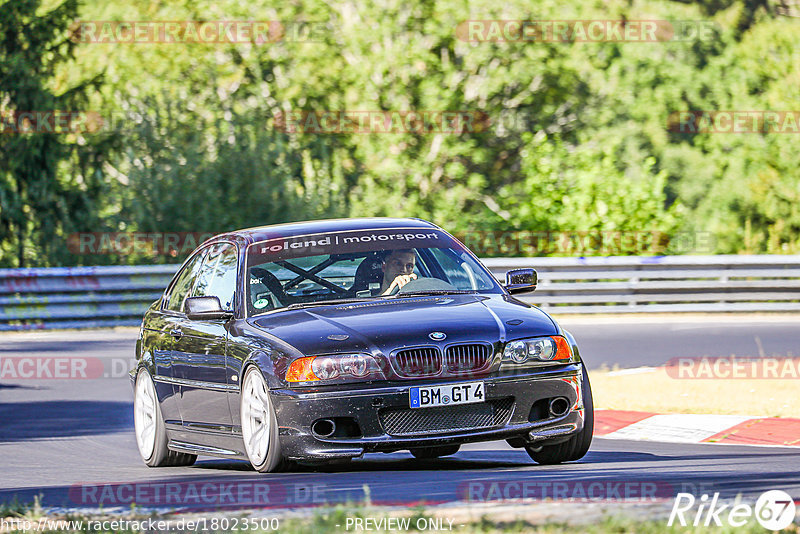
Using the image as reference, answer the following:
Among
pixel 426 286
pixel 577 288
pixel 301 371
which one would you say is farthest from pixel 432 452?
pixel 577 288

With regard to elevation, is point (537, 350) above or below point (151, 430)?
above

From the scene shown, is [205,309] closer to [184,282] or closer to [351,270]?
[351,270]

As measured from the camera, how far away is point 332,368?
7.88 m

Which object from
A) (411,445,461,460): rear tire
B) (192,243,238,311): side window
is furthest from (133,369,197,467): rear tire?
(411,445,461,460): rear tire

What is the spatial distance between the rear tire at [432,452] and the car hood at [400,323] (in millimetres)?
904

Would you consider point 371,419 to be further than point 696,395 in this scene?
No

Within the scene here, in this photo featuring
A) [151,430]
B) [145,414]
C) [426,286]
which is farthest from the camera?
[145,414]

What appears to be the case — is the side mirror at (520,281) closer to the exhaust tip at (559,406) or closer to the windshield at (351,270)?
the windshield at (351,270)

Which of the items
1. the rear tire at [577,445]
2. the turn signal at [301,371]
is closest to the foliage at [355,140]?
the rear tire at [577,445]

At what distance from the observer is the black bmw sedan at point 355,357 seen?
25.8 feet

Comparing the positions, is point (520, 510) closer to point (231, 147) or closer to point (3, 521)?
point (3, 521)

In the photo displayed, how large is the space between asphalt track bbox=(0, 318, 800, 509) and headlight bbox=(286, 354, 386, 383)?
21.7 inches

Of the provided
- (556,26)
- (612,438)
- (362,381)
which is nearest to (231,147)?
(556,26)

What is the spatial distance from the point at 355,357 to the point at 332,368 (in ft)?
0.47
